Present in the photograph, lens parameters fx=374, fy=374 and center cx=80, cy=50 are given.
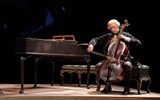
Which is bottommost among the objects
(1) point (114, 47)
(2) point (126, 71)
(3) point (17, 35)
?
(2) point (126, 71)

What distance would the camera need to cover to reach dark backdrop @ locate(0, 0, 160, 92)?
25.4 feet

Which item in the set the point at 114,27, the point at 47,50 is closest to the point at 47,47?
the point at 47,50

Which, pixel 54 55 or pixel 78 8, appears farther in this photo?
pixel 78 8

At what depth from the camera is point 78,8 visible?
7.93 meters

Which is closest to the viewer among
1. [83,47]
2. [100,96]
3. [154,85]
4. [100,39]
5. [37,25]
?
[100,96]

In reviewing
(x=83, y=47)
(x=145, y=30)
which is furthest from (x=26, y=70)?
(x=145, y=30)

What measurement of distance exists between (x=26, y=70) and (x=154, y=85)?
2694 millimetres

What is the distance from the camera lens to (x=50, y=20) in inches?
309

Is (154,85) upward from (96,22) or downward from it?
downward

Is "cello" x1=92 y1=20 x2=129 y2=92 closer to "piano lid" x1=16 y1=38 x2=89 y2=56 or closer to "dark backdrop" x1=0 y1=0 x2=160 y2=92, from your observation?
"piano lid" x1=16 y1=38 x2=89 y2=56

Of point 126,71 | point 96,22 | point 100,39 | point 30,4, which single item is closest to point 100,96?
point 126,71

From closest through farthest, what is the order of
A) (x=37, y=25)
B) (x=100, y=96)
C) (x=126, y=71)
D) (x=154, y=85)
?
(x=100, y=96)
(x=126, y=71)
(x=154, y=85)
(x=37, y=25)

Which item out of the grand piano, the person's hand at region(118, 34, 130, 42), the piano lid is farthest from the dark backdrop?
the person's hand at region(118, 34, 130, 42)

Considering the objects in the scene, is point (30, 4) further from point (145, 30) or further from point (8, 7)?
point (145, 30)
